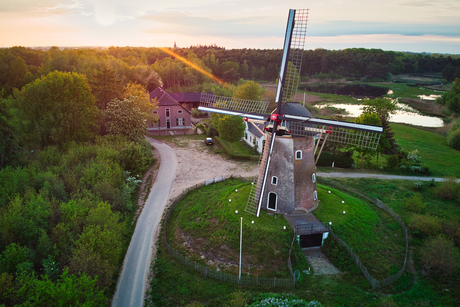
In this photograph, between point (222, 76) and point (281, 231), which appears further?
point (222, 76)

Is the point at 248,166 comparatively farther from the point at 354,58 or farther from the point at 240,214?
the point at 354,58

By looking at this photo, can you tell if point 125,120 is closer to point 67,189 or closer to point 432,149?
point 67,189

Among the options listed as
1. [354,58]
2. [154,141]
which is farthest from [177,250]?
[354,58]

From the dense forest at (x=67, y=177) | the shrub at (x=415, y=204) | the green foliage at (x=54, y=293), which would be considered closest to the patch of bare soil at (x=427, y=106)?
the shrub at (x=415, y=204)

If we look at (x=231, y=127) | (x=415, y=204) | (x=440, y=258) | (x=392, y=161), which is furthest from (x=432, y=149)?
(x=440, y=258)

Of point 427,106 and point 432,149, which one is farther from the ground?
point 427,106

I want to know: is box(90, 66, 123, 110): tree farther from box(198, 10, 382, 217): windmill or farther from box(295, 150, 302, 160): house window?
box(295, 150, 302, 160): house window

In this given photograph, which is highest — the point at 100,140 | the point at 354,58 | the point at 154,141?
the point at 354,58
